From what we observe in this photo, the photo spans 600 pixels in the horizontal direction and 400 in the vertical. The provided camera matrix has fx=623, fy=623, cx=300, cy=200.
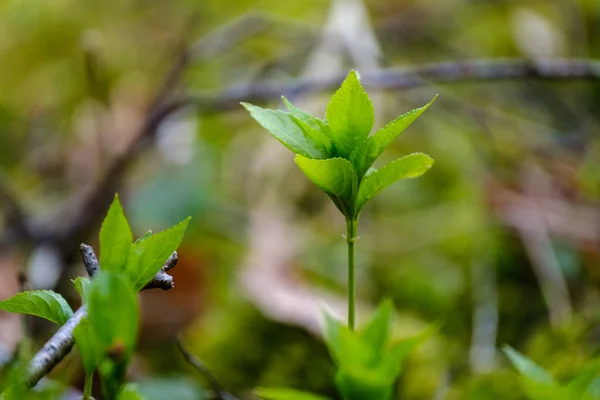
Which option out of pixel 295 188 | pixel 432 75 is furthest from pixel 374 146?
pixel 295 188

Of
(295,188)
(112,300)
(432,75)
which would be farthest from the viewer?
(295,188)

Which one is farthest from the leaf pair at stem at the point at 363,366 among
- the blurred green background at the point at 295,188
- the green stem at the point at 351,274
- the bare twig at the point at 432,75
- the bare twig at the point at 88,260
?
the bare twig at the point at 432,75

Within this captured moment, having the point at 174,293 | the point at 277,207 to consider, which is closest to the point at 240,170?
the point at 277,207

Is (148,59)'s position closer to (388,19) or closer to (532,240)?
(388,19)

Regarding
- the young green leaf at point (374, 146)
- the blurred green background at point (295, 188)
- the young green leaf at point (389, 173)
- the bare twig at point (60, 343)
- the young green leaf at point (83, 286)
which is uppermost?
the young green leaf at point (374, 146)

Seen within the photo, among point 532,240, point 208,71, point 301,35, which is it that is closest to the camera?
point 532,240

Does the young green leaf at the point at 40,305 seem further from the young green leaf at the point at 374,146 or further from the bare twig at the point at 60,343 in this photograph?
the young green leaf at the point at 374,146

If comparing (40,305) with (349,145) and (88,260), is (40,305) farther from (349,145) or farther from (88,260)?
(349,145)
